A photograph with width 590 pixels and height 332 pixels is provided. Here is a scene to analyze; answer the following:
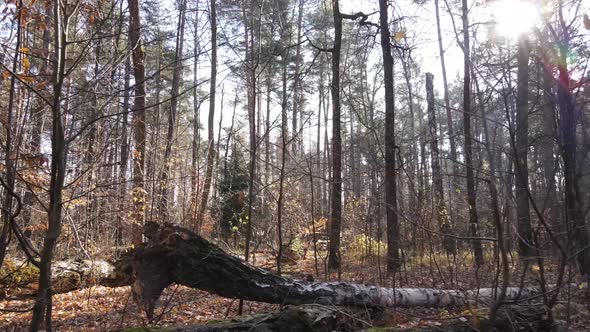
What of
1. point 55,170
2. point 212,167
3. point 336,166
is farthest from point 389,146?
point 55,170

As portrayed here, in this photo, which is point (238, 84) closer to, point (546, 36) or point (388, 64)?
point (388, 64)

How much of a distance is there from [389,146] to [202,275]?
5245mm

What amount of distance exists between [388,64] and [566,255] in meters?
7.03

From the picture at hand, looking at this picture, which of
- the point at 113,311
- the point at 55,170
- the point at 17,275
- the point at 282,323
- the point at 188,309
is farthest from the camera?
the point at 17,275

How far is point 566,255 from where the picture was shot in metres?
2.97

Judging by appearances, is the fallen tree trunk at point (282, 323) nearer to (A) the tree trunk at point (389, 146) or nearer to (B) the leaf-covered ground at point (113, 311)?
(B) the leaf-covered ground at point (113, 311)

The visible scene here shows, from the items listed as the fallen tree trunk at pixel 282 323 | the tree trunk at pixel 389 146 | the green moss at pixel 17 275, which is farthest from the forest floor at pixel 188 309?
the fallen tree trunk at pixel 282 323

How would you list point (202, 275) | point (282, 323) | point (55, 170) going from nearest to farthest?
point (55, 170) → point (282, 323) → point (202, 275)

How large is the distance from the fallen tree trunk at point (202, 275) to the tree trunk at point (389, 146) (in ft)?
12.1

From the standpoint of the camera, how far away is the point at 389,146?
8.52 m

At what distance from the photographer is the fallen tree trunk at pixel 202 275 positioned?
4473 millimetres

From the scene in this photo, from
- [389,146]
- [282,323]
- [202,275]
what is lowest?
[282,323]

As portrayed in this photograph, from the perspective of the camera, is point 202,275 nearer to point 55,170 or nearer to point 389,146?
point 55,170

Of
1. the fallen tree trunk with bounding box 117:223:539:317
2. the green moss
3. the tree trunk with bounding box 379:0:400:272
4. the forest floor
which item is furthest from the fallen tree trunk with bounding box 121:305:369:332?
the green moss
